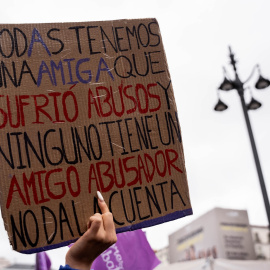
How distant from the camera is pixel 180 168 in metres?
2.15

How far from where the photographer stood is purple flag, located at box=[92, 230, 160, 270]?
399cm

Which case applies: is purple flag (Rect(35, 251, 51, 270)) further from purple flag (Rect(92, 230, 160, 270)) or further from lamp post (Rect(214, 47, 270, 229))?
lamp post (Rect(214, 47, 270, 229))

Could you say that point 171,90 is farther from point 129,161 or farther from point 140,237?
point 140,237

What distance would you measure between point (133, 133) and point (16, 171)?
1.86 ft

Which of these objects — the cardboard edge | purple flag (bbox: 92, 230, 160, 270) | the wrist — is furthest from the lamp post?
the wrist

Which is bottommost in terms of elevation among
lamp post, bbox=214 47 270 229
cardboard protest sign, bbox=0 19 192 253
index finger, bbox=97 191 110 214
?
index finger, bbox=97 191 110 214

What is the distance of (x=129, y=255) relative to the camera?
4.06 metres

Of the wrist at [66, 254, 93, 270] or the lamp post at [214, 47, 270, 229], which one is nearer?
the wrist at [66, 254, 93, 270]

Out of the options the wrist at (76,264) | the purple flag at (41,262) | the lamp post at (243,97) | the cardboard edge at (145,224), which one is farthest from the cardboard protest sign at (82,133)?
the lamp post at (243,97)

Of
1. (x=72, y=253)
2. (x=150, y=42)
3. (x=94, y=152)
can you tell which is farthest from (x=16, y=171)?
(x=150, y=42)

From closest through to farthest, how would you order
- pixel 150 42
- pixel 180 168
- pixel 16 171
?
pixel 16 171 < pixel 180 168 < pixel 150 42

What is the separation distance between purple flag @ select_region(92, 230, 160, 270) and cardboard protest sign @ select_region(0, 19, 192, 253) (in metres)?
2.08

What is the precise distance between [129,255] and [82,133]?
2.33 metres

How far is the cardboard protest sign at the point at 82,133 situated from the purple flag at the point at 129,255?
6.81 feet
